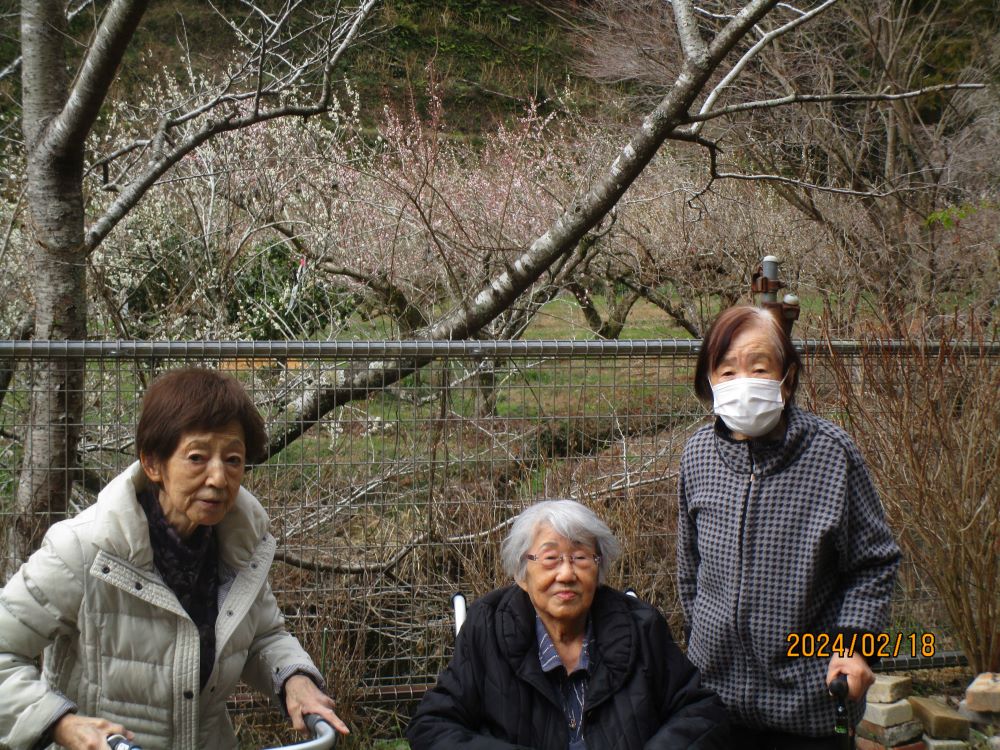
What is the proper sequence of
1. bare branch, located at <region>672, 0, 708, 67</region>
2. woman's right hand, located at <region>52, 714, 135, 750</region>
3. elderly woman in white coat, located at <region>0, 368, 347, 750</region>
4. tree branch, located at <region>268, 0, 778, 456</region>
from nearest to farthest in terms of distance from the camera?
woman's right hand, located at <region>52, 714, 135, 750</region>
elderly woman in white coat, located at <region>0, 368, 347, 750</region>
tree branch, located at <region>268, 0, 778, 456</region>
bare branch, located at <region>672, 0, 708, 67</region>

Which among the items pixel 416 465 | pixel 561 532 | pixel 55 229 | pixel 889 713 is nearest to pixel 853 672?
pixel 561 532

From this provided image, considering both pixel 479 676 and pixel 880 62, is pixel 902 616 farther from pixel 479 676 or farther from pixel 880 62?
pixel 880 62

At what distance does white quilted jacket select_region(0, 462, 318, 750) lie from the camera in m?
1.97

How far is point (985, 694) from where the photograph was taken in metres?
3.70

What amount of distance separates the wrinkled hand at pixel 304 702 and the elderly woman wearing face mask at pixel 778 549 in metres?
0.94

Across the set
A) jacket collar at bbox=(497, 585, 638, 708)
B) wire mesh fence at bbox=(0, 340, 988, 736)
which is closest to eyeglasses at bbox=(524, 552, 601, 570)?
jacket collar at bbox=(497, 585, 638, 708)

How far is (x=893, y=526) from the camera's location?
Answer: 12.9 feet

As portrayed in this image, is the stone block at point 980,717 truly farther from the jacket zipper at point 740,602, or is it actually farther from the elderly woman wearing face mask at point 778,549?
the jacket zipper at point 740,602

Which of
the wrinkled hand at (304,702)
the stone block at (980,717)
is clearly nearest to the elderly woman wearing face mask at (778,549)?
the wrinkled hand at (304,702)

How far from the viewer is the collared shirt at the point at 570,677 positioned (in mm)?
2365

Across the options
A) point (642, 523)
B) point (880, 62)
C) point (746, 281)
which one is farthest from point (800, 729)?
point (880, 62)

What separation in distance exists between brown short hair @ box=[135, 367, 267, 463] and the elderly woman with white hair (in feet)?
2.60

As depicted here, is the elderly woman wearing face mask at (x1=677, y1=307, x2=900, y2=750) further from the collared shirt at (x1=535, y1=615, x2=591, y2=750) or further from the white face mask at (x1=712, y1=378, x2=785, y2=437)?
the collared shirt at (x1=535, y1=615, x2=591, y2=750)

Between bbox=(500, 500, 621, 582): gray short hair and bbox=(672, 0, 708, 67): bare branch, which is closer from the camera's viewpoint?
bbox=(500, 500, 621, 582): gray short hair
